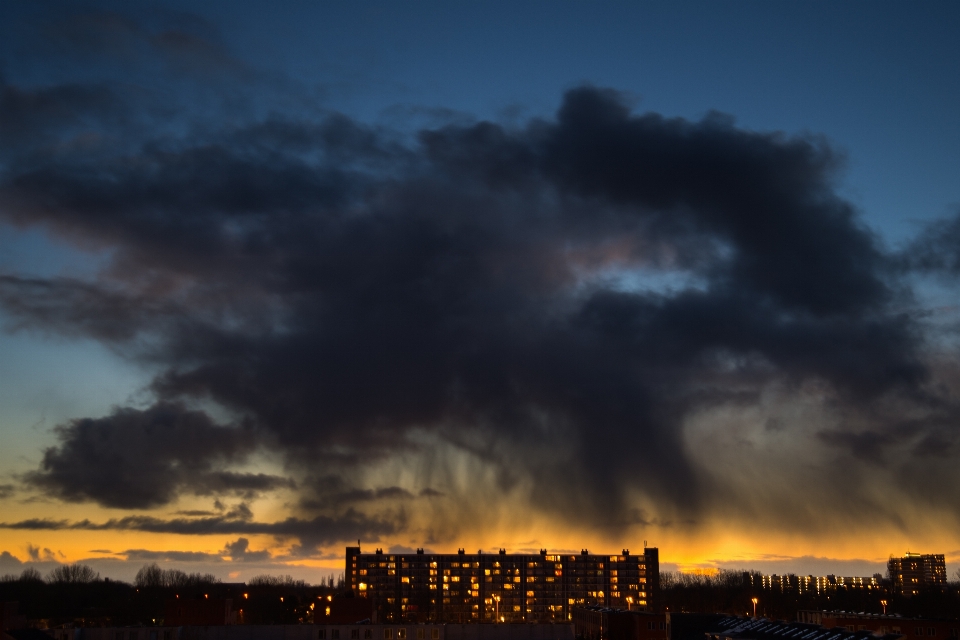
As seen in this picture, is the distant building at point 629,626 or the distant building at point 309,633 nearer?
the distant building at point 309,633

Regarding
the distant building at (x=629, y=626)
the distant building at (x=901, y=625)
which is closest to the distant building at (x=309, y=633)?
the distant building at (x=629, y=626)

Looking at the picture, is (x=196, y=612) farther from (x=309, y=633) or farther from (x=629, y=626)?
(x=629, y=626)

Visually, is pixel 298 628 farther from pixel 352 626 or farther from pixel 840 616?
pixel 840 616

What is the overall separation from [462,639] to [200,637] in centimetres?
3796

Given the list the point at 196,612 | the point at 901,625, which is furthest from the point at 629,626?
the point at 196,612

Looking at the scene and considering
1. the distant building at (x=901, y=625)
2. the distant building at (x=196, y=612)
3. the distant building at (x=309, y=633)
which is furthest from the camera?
the distant building at (x=196, y=612)

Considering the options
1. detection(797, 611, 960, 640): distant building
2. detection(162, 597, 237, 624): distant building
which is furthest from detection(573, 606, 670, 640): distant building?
detection(162, 597, 237, 624): distant building

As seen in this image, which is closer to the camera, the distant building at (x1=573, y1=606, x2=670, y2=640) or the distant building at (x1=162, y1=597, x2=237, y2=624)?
the distant building at (x1=573, y1=606, x2=670, y2=640)

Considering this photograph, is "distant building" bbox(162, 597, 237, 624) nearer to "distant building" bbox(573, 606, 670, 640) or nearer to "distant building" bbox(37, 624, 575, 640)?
"distant building" bbox(37, 624, 575, 640)

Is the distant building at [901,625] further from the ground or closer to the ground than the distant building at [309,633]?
further from the ground

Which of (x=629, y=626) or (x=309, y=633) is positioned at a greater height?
(x=629, y=626)

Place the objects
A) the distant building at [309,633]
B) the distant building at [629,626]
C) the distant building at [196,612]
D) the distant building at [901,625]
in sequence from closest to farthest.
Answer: the distant building at [901,625], the distant building at [309,633], the distant building at [629,626], the distant building at [196,612]

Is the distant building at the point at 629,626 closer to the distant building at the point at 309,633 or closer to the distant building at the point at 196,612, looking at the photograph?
the distant building at the point at 309,633

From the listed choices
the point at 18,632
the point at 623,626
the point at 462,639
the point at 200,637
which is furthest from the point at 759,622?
the point at 18,632
